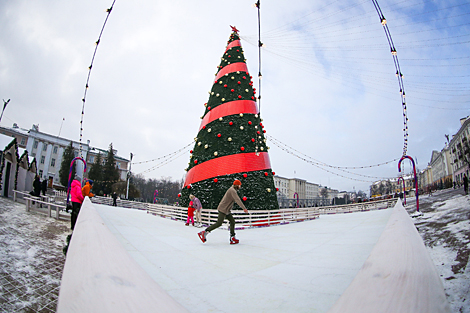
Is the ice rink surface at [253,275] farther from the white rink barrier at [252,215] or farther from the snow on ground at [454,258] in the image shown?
Answer: the white rink barrier at [252,215]

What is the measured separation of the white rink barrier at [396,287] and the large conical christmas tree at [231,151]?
8.08m

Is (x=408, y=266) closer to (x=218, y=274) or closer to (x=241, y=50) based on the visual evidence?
(x=218, y=274)

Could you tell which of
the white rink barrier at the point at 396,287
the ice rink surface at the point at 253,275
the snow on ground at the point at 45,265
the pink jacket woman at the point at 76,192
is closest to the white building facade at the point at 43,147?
the pink jacket woman at the point at 76,192

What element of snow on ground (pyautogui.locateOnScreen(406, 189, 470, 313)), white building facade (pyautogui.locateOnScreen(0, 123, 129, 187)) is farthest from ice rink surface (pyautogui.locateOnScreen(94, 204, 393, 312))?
white building facade (pyautogui.locateOnScreen(0, 123, 129, 187))

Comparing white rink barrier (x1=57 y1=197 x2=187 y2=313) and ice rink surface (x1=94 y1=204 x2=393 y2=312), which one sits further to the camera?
ice rink surface (x1=94 y1=204 x2=393 y2=312)

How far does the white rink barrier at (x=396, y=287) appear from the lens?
637mm

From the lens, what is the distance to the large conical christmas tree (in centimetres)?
935

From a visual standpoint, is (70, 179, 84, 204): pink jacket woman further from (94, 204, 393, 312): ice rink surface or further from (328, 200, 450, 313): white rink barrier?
(328, 200, 450, 313): white rink barrier

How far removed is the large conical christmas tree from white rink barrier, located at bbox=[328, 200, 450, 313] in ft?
26.5

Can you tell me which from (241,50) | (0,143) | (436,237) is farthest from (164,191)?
(436,237)

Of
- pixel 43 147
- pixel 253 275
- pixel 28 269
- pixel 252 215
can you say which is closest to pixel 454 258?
pixel 253 275

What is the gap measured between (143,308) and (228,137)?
915cm

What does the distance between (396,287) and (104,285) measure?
0.99 m

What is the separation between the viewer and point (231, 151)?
31.6 ft
